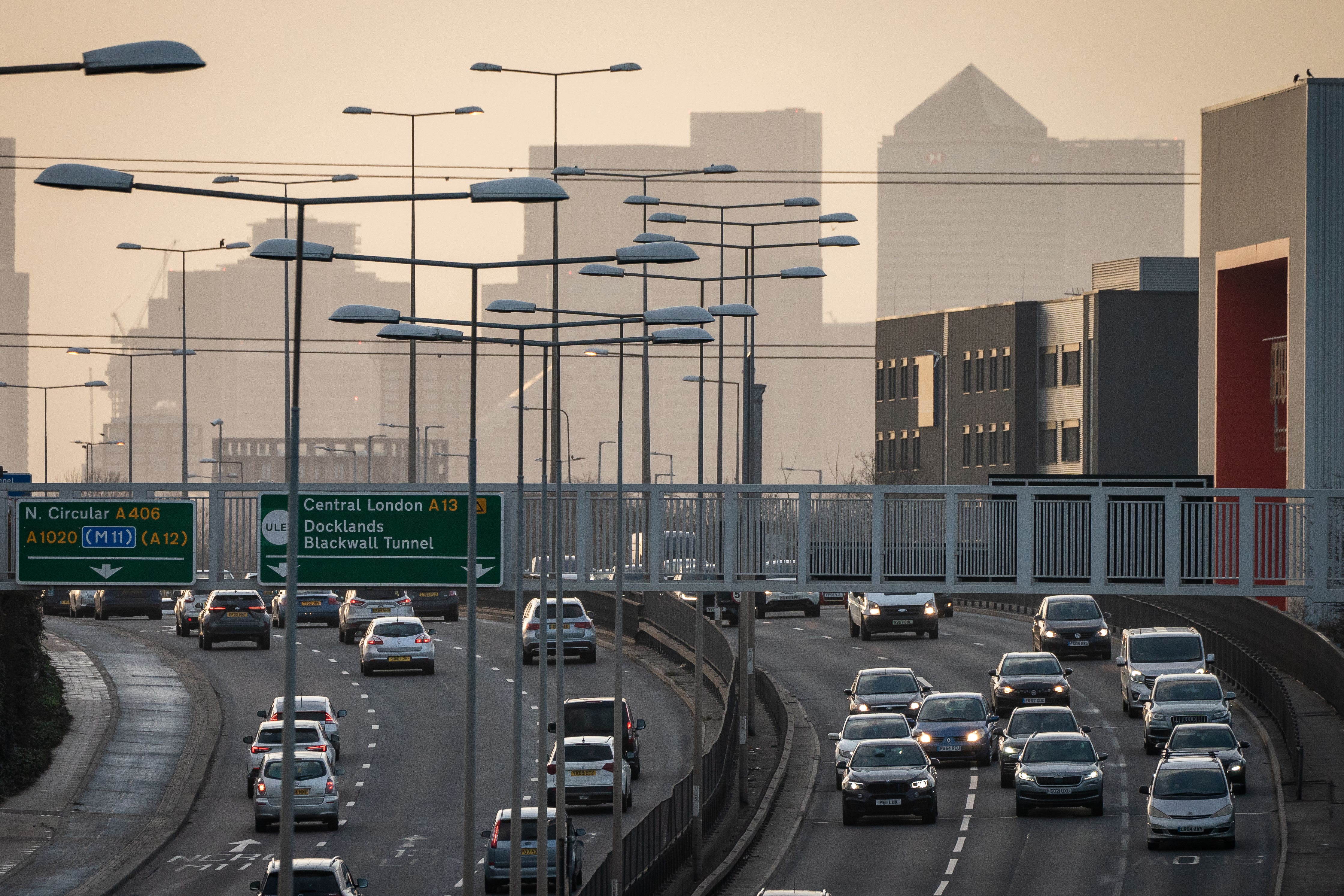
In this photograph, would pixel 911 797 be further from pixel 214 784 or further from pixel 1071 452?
pixel 1071 452

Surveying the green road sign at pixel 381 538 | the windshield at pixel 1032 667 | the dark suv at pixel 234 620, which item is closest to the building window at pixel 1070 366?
the dark suv at pixel 234 620

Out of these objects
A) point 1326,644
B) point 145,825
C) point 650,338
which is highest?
point 650,338

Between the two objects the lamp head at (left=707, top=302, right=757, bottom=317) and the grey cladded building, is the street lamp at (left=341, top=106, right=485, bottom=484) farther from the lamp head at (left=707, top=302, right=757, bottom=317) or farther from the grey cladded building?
the grey cladded building

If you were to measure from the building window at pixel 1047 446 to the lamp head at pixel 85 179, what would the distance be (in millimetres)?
93084

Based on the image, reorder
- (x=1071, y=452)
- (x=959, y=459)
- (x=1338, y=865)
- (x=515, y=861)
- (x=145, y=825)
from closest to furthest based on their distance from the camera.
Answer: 1. (x=515, y=861)
2. (x=1338, y=865)
3. (x=145, y=825)
4. (x=1071, y=452)
5. (x=959, y=459)

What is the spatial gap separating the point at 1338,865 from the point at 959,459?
8183 cm

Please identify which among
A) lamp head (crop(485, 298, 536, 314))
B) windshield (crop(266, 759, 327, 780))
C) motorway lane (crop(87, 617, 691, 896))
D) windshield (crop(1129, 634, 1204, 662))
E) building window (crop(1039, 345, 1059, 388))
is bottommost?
motorway lane (crop(87, 617, 691, 896))

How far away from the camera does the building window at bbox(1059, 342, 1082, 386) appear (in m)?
109

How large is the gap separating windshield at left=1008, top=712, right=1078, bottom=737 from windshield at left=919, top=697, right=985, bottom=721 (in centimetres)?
281

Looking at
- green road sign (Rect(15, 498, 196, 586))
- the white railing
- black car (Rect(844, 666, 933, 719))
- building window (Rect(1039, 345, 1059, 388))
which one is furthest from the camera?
Answer: building window (Rect(1039, 345, 1059, 388))

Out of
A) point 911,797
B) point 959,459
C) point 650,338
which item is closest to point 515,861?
point 650,338

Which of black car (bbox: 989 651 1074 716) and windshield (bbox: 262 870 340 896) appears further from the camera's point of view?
black car (bbox: 989 651 1074 716)

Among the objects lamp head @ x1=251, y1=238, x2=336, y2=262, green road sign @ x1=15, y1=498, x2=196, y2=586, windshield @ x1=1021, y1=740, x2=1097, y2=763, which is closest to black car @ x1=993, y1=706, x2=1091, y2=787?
windshield @ x1=1021, y1=740, x2=1097, y2=763

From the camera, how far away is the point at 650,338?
3369 cm
